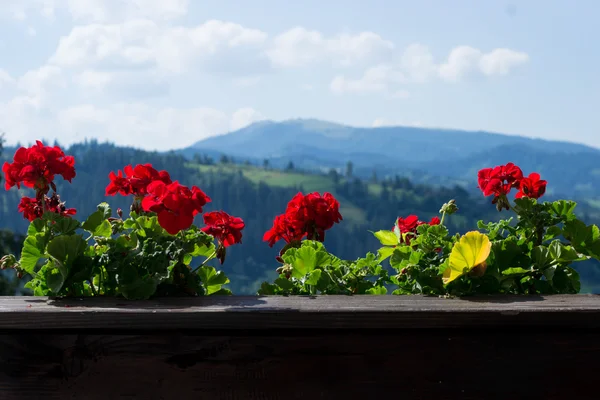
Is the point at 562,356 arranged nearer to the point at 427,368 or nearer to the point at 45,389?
the point at 427,368

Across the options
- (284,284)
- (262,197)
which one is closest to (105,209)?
(284,284)

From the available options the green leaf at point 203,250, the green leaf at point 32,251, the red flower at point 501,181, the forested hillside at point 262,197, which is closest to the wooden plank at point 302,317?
the green leaf at point 32,251

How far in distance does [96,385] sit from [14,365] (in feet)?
0.66

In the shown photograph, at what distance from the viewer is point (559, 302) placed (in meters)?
1.67

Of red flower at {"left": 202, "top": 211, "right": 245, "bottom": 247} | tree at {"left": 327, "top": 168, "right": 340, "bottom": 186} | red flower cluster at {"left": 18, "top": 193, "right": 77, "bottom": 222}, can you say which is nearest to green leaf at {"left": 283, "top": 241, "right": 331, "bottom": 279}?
red flower at {"left": 202, "top": 211, "right": 245, "bottom": 247}

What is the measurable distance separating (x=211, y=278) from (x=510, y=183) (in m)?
1.03

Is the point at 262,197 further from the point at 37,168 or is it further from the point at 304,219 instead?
the point at 37,168

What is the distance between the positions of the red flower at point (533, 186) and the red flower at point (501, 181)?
2 centimetres

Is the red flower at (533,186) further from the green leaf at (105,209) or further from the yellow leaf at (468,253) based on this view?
the green leaf at (105,209)

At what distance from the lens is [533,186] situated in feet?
7.18

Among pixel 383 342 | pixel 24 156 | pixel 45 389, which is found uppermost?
pixel 24 156

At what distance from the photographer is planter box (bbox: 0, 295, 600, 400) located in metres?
1.53

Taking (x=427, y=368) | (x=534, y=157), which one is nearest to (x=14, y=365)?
(x=427, y=368)

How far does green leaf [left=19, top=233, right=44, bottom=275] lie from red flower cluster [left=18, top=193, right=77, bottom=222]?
0.25 m
